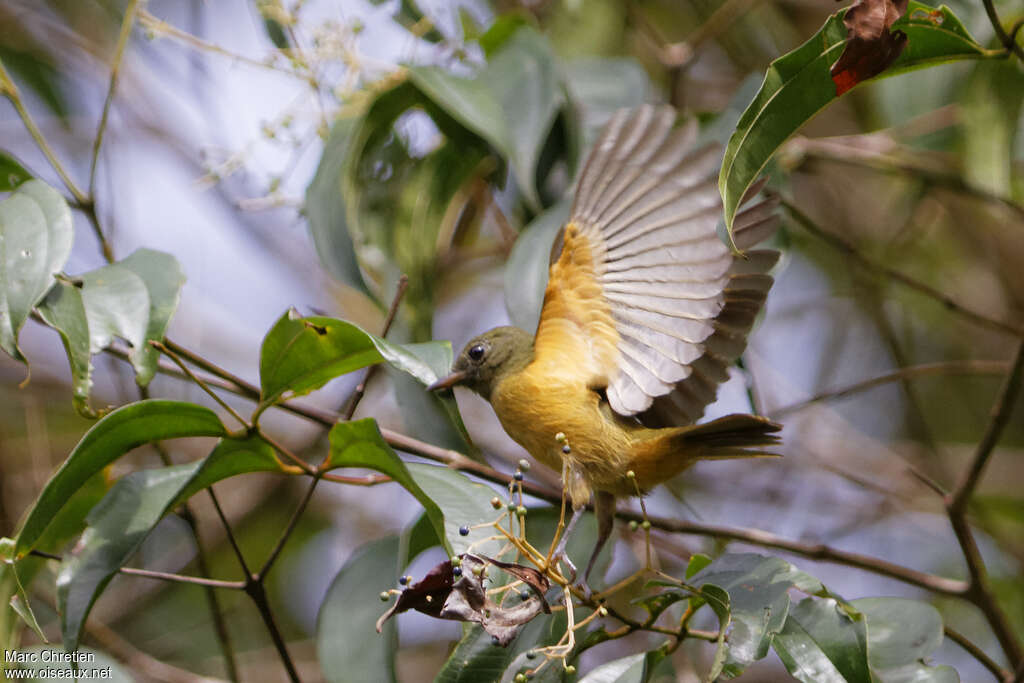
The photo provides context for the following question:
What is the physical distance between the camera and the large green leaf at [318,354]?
1543 millimetres

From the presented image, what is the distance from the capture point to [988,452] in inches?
68.1

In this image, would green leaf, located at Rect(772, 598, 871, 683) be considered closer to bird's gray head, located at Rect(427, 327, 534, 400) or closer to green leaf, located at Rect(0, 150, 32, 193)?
bird's gray head, located at Rect(427, 327, 534, 400)

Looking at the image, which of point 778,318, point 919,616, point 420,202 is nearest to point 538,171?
point 420,202

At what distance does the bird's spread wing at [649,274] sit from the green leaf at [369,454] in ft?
1.99

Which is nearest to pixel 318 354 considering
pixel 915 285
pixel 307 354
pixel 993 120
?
pixel 307 354

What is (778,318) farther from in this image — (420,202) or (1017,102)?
(420,202)

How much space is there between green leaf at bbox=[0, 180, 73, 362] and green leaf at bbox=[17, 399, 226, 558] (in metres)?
0.17

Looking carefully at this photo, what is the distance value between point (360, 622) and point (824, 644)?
3.23ft

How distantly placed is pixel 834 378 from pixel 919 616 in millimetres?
2581

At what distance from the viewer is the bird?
1.98m

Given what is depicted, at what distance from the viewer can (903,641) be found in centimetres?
165

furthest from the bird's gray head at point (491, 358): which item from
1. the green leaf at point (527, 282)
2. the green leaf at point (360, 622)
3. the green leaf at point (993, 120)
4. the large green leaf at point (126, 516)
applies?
the green leaf at point (993, 120)

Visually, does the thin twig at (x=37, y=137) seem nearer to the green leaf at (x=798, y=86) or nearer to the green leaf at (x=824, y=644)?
the green leaf at (x=798, y=86)

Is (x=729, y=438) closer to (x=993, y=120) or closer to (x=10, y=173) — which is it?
(x=993, y=120)
